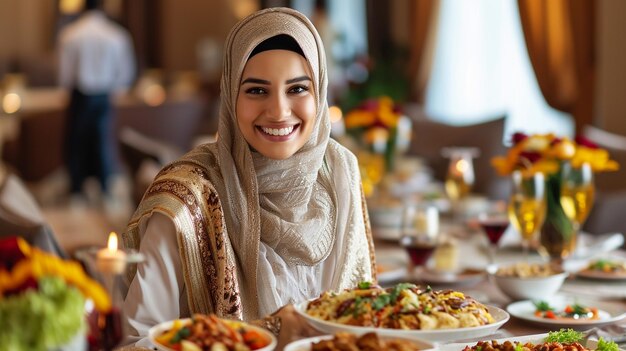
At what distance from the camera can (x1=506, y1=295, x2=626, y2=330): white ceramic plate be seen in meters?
2.01

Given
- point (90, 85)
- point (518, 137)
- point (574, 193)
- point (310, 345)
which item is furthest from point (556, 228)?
point (90, 85)

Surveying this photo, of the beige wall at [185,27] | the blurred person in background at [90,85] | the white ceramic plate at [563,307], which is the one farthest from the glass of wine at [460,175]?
the beige wall at [185,27]

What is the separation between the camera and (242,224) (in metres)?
1.95

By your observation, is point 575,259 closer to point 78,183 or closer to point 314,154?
point 314,154

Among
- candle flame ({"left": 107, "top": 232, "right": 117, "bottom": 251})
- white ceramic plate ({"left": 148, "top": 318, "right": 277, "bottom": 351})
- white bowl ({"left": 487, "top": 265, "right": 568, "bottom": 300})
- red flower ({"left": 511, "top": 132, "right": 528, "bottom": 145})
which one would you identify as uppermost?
candle flame ({"left": 107, "top": 232, "right": 117, "bottom": 251})

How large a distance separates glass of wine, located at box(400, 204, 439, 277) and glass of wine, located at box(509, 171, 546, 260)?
0.22 m

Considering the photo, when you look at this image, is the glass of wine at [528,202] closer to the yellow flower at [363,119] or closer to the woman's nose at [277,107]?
the woman's nose at [277,107]

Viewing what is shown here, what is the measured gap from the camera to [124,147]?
17.1 feet

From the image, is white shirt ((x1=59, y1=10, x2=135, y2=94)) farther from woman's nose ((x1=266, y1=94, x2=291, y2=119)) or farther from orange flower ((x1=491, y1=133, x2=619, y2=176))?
woman's nose ((x1=266, y1=94, x2=291, y2=119))

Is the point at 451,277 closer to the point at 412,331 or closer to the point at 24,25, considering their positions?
the point at 412,331

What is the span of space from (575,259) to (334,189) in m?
1.01

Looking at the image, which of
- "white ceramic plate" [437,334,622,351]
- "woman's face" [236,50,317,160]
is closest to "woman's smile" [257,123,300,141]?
"woman's face" [236,50,317,160]

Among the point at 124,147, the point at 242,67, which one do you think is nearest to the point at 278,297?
the point at 242,67

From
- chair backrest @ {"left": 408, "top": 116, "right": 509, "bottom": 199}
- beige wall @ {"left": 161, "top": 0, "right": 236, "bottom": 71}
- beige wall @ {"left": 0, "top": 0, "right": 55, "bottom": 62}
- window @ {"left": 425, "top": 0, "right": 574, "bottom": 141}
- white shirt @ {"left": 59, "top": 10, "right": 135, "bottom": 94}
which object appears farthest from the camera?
beige wall @ {"left": 161, "top": 0, "right": 236, "bottom": 71}
